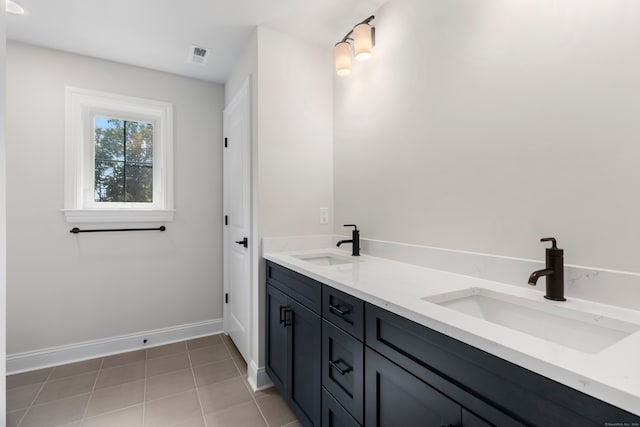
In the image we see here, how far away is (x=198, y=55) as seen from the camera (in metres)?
2.40

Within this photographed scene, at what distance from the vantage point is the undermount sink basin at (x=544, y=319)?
2.71 feet

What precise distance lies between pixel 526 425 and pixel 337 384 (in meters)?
0.79

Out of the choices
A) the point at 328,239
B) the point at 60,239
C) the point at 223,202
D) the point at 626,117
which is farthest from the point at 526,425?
the point at 60,239

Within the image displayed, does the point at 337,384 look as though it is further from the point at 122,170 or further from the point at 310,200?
the point at 122,170

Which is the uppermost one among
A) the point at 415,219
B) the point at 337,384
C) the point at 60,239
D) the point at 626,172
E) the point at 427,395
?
the point at 626,172

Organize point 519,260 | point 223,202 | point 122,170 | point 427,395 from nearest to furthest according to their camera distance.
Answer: point 427,395 → point 519,260 → point 122,170 → point 223,202

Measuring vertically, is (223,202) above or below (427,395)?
above

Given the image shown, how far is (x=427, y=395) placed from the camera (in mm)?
821

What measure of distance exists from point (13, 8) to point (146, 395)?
2.54 m

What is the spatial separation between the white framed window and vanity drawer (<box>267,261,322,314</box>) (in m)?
1.37

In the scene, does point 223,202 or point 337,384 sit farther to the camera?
point 223,202

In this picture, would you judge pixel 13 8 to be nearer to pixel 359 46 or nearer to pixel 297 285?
pixel 359 46

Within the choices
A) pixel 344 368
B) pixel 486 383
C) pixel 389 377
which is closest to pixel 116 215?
pixel 344 368

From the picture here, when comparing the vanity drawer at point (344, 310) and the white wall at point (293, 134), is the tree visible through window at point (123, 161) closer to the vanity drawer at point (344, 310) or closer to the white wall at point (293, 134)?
Result: the white wall at point (293, 134)
